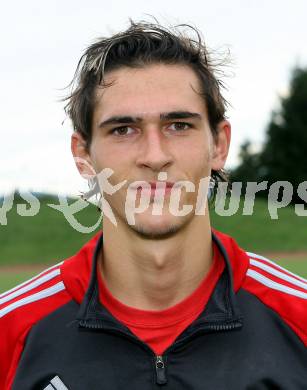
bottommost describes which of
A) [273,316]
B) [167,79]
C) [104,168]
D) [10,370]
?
[10,370]

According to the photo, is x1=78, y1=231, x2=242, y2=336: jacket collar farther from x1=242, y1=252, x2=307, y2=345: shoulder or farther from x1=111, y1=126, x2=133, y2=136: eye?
x1=111, y1=126, x2=133, y2=136: eye

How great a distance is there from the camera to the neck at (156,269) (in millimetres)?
3404

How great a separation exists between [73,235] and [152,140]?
25374mm

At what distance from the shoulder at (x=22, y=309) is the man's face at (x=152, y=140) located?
58 cm

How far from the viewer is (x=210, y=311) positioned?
3338mm

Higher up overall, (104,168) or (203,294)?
(104,168)

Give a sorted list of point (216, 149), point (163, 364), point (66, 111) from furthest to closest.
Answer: point (66, 111) → point (216, 149) → point (163, 364)

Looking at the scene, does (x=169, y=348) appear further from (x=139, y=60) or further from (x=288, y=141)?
(x=288, y=141)

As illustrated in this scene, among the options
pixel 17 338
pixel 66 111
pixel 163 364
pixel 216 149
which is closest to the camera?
pixel 163 364

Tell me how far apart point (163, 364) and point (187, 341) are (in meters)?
0.16

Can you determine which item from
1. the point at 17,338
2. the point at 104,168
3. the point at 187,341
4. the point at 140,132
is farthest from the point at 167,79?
the point at 17,338

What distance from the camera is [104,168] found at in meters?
3.31

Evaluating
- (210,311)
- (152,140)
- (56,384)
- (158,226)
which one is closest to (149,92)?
(152,140)

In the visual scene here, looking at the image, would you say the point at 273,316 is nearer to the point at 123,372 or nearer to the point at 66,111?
the point at 123,372
